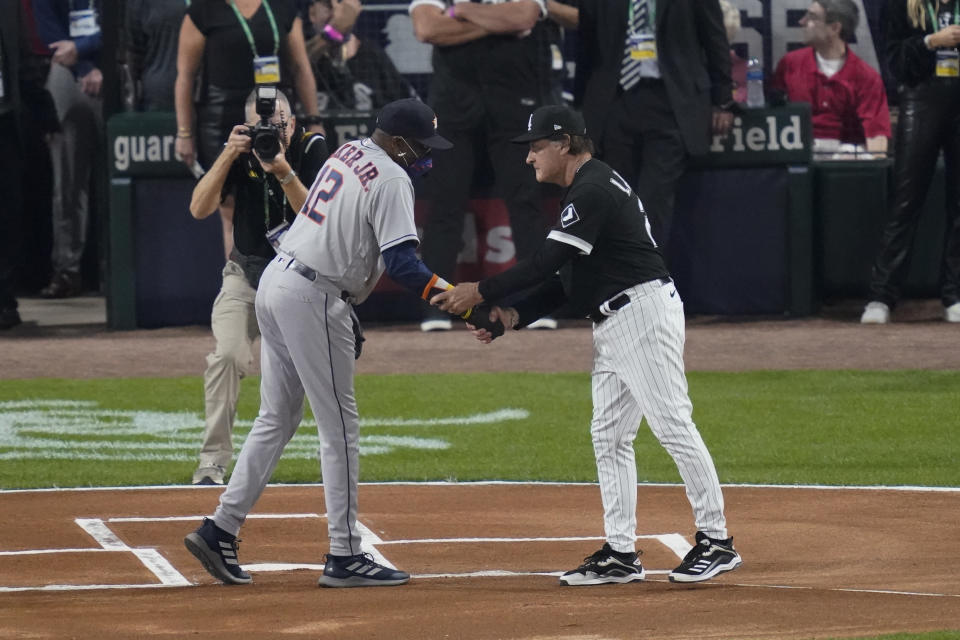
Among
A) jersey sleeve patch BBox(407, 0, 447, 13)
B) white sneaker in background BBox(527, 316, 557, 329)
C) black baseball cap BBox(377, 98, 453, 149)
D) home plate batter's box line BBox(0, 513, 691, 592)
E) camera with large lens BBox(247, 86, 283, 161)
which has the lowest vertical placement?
white sneaker in background BBox(527, 316, 557, 329)

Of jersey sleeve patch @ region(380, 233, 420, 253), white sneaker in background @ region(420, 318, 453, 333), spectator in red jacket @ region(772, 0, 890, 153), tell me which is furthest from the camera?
spectator in red jacket @ region(772, 0, 890, 153)

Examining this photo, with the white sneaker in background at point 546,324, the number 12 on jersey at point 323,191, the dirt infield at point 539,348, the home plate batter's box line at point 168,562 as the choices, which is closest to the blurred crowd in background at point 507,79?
the dirt infield at point 539,348

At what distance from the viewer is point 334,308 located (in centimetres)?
678

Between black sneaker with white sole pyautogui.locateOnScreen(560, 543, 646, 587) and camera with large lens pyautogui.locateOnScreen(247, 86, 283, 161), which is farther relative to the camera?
camera with large lens pyautogui.locateOnScreen(247, 86, 283, 161)

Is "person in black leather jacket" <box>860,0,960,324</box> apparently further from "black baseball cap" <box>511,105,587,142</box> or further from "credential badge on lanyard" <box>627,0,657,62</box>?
"black baseball cap" <box>511,105,587,142</box>

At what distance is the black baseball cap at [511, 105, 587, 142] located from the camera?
6.84m

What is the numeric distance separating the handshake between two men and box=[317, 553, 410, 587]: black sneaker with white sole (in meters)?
0.99

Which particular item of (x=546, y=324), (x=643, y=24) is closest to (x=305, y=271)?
(x=643, y=24)

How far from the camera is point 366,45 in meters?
14.1

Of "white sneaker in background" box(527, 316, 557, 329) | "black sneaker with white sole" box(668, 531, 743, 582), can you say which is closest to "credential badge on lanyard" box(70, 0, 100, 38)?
"white sneaker in background" box(527, 316, 557, 329)

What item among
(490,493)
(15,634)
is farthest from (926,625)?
(490,493)

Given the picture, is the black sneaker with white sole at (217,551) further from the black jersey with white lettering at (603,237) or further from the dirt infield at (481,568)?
the black jersey with white lettering at (603,237)

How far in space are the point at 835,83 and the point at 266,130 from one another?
7177mm

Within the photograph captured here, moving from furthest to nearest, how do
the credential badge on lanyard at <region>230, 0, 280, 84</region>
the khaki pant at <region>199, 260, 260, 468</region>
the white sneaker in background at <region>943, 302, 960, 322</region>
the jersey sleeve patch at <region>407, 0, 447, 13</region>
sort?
the white sneaker in background at <region>943, 302, 960, 322</region> < the jersey sleeve patch at <region>407, 0, 447, 13</region> < the credential badge on lanyard at <region>230, 0, 280, 84</region> < the khaki pant at <region>199, 260, 260, 468</region>
